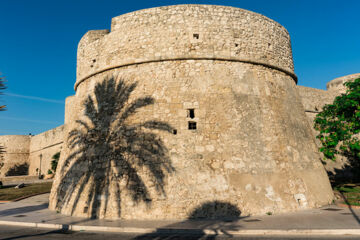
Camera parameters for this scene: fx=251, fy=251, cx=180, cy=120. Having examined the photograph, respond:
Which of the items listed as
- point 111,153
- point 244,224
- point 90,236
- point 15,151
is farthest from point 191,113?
point 15,151

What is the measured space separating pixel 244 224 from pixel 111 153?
5.14 m

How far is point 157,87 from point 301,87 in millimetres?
13932

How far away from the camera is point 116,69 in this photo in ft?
33.6

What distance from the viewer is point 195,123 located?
9.09m

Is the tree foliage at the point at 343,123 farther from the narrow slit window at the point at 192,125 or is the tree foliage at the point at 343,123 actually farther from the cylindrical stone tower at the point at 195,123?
the narrow slit window at the point at 192,125

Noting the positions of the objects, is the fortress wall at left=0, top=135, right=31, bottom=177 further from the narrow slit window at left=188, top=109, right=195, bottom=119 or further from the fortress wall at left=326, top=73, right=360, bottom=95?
the fortress wall at left=326, top=73, right=360, bottom=95

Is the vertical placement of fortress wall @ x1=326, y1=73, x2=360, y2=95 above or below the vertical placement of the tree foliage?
above

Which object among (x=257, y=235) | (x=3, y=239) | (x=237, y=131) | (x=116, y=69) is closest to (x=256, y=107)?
(x=237, y=131)

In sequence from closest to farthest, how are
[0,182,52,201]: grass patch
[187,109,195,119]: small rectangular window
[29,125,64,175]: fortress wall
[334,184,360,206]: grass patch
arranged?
1. [187,109,195,119]: small rectangular window
2. [334,184,360,206]: grass patch
3. [0,182,52,201]: grass patch
4. [29,125,64,175]: fortress wall

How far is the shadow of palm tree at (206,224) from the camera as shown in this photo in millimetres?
6273

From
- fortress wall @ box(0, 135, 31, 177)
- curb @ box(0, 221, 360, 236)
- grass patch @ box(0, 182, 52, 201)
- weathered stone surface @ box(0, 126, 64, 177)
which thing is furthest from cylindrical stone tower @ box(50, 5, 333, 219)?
fortress wall @ box(0, 135, 31, 177)

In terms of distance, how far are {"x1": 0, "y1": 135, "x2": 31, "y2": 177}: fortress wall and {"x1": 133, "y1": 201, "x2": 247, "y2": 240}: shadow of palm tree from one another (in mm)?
39432

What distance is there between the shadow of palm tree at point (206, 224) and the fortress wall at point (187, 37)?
215 inches

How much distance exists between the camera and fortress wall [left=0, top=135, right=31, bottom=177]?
3819 centimetres
